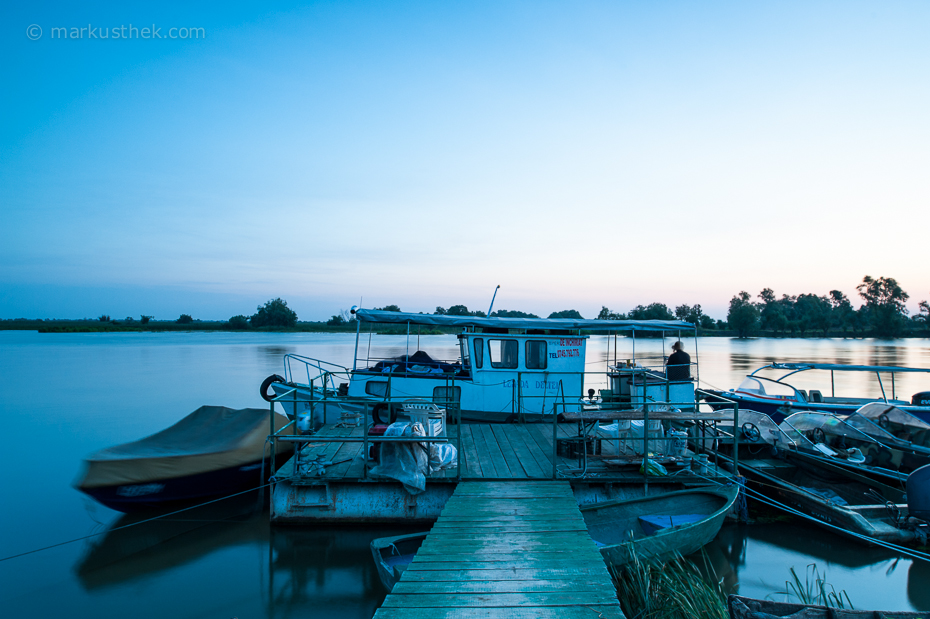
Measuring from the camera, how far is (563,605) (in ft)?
13.5

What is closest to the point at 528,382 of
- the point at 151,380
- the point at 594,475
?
the point at 594,475

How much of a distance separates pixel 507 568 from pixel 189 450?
768 centimetres

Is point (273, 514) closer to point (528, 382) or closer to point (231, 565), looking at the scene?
point (231, 565)

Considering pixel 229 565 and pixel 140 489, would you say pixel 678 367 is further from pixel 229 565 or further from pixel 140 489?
pixel 140 489

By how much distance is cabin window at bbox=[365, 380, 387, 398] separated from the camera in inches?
497

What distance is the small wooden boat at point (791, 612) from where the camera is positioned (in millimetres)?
3666

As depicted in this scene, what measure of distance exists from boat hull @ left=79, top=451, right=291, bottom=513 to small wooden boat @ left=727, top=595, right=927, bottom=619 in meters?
9.31

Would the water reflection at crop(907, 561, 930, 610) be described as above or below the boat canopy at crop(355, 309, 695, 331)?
below

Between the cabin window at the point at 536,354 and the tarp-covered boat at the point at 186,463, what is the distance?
5.99 metres

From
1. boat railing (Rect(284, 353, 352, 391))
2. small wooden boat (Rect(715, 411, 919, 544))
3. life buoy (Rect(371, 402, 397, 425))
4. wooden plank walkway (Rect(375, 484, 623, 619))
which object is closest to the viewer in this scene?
wooden plank walkway (Rect(375, 484, 623, 619))

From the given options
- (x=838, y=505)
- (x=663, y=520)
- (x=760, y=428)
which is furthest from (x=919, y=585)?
(x=760, y=428)

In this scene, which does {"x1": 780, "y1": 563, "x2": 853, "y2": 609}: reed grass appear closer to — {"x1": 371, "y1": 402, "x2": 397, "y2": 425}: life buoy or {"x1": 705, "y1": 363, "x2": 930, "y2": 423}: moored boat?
{"x1": 705, "y1": 363, "x2": 930, "y2": 423}: moored boat

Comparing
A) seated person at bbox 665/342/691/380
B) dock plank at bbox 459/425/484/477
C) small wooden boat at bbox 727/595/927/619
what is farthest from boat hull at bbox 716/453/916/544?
dock plank at bbox 459/425/484/477

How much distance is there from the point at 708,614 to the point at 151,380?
118 feet
